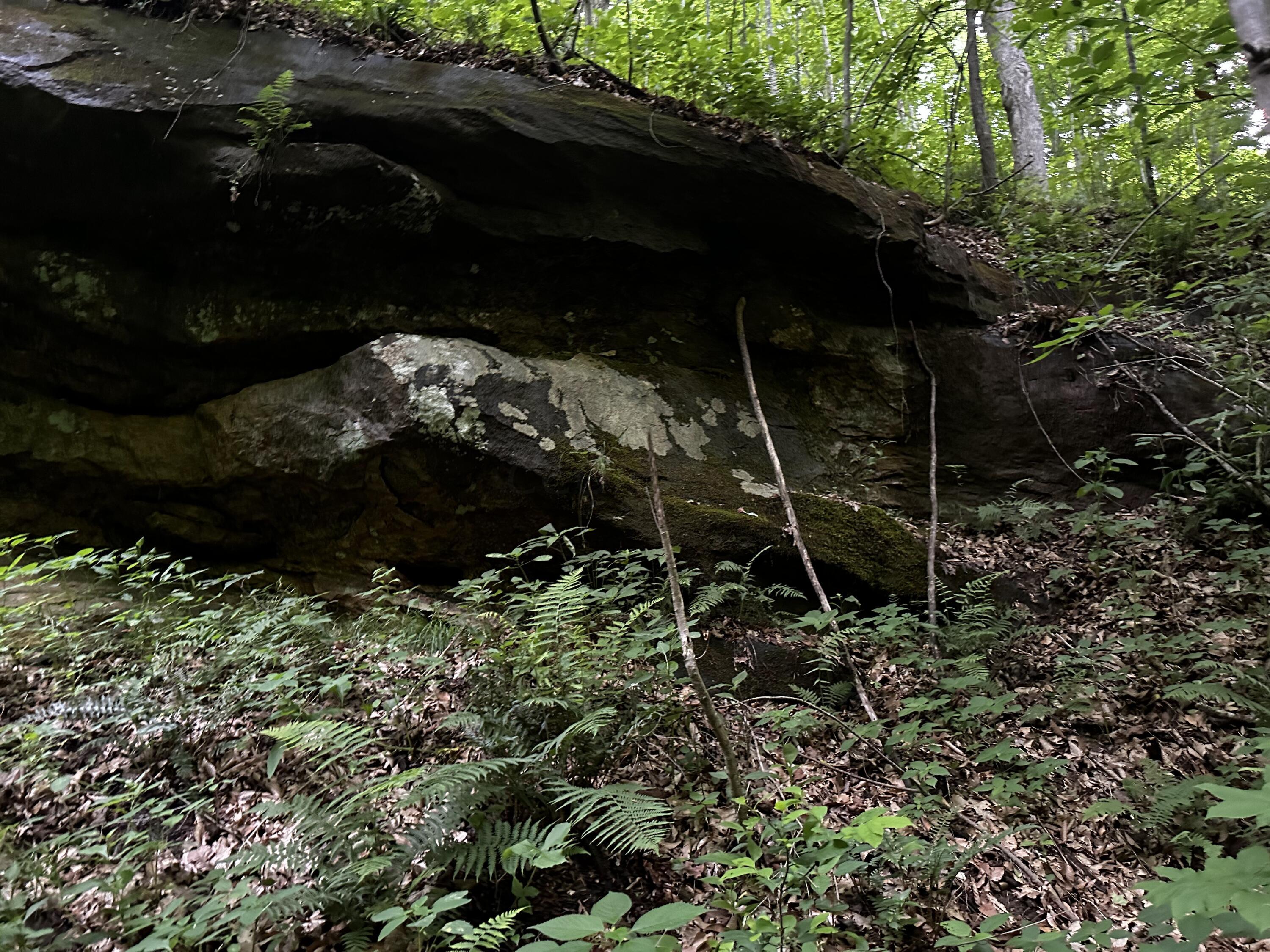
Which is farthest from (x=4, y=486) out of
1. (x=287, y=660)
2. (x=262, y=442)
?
(x=287, y=660)

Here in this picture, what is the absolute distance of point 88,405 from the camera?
6.43 metres

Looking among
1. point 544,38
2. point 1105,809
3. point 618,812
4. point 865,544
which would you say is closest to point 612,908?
point 618,812

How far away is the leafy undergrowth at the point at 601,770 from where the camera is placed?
7.34 feet

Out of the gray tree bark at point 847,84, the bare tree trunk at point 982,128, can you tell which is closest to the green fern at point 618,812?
the gray tree bark at point 847,84

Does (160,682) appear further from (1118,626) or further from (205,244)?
(1118,626)

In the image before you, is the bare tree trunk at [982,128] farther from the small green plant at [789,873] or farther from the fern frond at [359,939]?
the fern frond at [359,939]

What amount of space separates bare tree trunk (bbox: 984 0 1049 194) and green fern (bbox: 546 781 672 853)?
11.3 meters

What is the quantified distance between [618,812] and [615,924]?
0.76 meters

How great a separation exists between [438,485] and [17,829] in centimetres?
325

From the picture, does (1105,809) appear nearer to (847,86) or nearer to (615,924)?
(615,924)

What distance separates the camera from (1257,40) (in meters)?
1.93

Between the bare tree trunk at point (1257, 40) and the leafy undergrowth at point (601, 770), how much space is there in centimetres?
196

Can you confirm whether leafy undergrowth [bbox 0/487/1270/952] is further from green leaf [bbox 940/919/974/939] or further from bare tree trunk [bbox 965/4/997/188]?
bare tree trunk [bbox 965/4/997/188]

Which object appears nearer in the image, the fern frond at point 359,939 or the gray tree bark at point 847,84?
the fern frond at point 359,939
